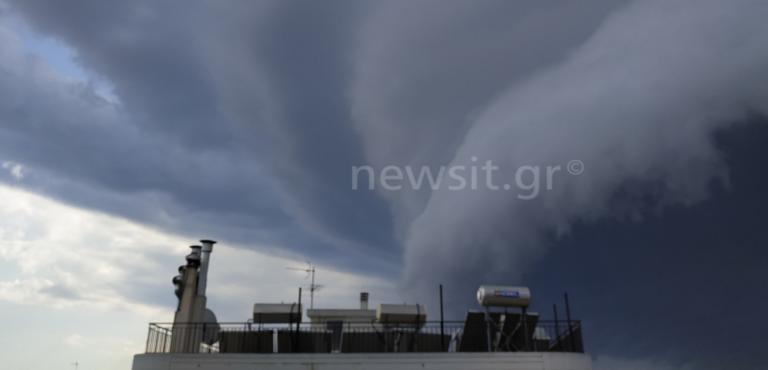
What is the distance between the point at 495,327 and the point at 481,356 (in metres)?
2.15

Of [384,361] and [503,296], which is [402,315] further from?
[503,296]

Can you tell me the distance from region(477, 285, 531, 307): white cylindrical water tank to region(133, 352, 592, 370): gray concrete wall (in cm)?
211

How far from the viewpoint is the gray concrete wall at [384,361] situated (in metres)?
19.1

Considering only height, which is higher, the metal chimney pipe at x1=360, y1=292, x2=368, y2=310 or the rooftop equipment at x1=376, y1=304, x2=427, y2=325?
the metal chimney pipe at x1=360, y1=292, x2=368, y2=310

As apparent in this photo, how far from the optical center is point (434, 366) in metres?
19.2

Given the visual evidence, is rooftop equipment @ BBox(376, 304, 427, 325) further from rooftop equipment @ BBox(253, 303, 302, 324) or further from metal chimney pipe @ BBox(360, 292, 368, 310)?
metal chimney pipe @ BBox(360, 292, 368, 310)

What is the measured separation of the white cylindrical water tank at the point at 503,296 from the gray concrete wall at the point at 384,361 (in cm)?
211

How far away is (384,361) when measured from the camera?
19.5 metres

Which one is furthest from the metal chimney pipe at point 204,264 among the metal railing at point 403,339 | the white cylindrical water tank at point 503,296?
the white cylindrical water tank at point 503,296

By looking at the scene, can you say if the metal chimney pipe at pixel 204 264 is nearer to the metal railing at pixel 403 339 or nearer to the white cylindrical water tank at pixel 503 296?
the metal railing at pixel 403 339

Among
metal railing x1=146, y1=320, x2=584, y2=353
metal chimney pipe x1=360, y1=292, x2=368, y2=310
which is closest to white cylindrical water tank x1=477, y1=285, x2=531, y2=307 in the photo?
metal railing x1=146, y1=320, x2=584, y2=353

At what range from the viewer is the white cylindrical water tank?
67.8 ft

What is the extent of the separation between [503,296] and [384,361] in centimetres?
492

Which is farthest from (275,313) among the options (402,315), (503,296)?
(503,296)
